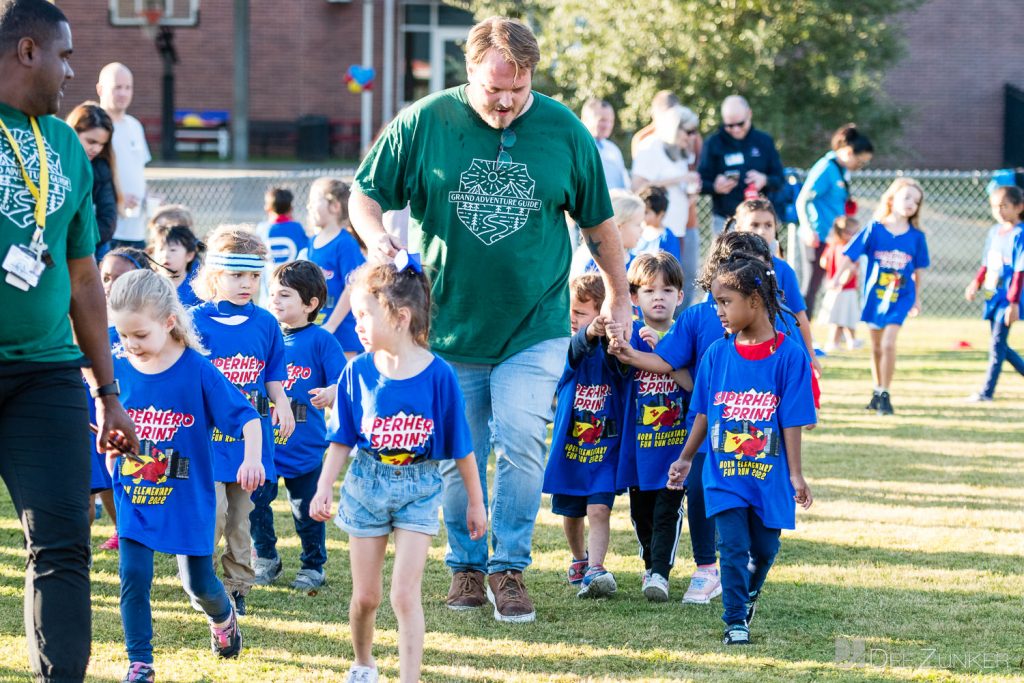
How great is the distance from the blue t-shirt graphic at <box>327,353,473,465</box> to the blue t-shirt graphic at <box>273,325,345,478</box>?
156 cm

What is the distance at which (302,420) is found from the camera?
19.3 feet

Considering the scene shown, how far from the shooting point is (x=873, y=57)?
71.6 feet

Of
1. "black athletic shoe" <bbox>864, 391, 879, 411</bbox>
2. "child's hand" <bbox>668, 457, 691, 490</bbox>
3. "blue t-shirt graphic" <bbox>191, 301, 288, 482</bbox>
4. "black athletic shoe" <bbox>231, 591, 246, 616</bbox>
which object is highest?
"blue t-shirt graphic" <bbox>191, 301, 288, 482</bbox>

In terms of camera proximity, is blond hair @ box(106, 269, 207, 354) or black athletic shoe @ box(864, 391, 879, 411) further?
black athletic shoe @ box(864, 391, 879, 411)

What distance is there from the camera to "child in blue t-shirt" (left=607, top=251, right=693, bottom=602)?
5.61 m

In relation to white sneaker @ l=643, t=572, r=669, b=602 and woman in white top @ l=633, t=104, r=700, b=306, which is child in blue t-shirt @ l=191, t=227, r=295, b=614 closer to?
white sneaker @ l=643, t=572, r=669, b=602

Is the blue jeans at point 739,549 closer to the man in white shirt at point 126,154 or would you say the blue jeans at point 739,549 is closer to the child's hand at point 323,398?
the child's hand at point 323,398

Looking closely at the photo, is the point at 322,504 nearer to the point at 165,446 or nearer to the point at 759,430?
the point at 165,446

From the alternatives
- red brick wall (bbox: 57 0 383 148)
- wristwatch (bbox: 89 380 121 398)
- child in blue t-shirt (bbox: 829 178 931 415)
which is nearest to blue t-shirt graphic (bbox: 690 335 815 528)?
wristwatch (bbox: 89 380 121 398)

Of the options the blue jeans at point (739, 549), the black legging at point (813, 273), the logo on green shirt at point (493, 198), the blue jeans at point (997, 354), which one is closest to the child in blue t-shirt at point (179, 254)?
the logo on green shirt at point (493, 198)

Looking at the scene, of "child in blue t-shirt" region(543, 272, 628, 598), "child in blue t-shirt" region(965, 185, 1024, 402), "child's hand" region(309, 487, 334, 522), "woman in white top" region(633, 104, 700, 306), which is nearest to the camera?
"child's hand" region(309, 487, 334, 522)

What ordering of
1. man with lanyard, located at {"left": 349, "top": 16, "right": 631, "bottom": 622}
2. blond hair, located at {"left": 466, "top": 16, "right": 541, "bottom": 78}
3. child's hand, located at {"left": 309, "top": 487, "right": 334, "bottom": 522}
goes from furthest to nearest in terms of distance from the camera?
1. man with lanyard, located at {"left": 349, "top": 16, "right": 631, "bottom": 622}
2. blond hair, located at {"left": 466, "top": 16, "right": 541, "bottom": 78}
3. child's hand, located at {"left": 309, "top": 487, "right": 334, "bottom": 522}

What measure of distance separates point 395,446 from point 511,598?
130cm

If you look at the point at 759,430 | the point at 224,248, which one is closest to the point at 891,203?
the point at 759,430
